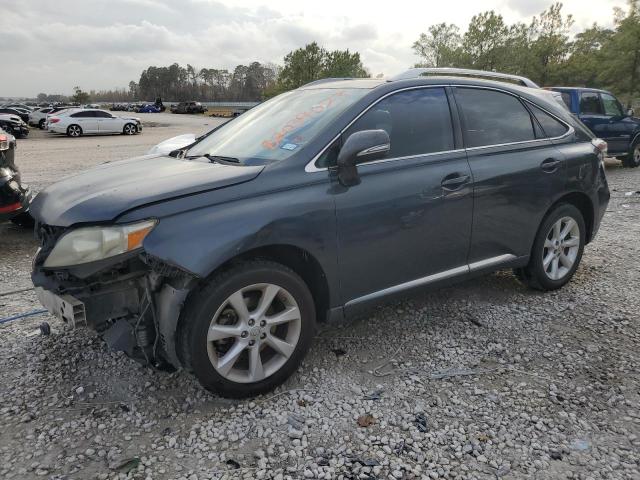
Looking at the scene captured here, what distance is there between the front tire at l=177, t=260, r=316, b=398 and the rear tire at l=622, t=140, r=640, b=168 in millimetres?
12869

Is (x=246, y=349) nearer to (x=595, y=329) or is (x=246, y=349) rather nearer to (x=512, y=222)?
→ (x=512, y=222)

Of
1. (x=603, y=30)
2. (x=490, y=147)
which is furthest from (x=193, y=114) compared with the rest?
(x=490, y=147)

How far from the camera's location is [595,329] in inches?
146

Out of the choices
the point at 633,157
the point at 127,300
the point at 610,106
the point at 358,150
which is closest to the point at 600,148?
the point at 358,150

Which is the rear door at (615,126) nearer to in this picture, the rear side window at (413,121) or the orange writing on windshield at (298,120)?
the rear side window at (413,121)

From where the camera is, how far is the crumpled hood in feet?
8.43

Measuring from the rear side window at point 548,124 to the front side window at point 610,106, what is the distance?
30.4 ft

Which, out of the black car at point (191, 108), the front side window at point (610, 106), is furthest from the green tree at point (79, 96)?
the front side window at point (610, 106)

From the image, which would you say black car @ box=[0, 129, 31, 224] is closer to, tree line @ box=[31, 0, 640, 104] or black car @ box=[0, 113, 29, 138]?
black car @ box=[0, 113, 29, 138]

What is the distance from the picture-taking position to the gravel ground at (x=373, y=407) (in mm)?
2373

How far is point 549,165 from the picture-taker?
13.2 feet

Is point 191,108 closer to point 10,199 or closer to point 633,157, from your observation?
point 633,157

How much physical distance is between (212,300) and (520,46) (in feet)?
142

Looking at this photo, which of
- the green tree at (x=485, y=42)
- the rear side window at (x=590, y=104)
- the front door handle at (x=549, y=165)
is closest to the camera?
the front door handle at (x=549, y=165)
